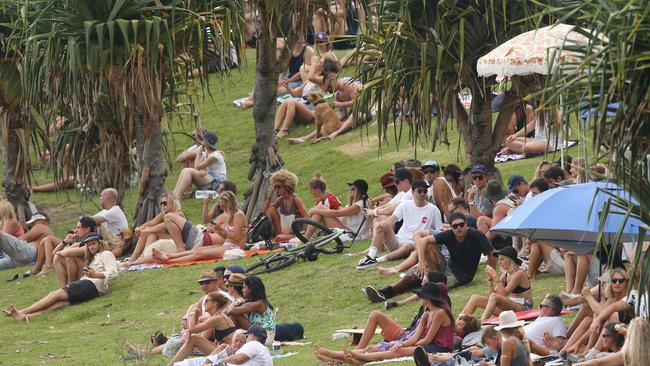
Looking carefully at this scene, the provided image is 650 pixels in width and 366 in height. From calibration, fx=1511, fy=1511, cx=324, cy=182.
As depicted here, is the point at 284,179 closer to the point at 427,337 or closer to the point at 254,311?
the point at 254,311

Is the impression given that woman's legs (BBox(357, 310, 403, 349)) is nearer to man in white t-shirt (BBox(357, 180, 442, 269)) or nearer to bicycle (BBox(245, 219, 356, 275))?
man in white t-shirt (BBox(357, 180, 442, 269))

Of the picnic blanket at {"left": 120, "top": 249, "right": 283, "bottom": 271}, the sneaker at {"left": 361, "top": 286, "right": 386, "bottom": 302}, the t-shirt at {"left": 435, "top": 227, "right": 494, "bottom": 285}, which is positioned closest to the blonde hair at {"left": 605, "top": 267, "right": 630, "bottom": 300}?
the t-shirt at {"left": 435, "top": 227, "right": 494, "bottom": 285}

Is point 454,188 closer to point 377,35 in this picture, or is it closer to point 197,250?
point 377,35

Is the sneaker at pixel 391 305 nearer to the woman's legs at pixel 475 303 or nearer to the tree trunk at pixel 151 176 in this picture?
the woman's legs at pixel 475 303

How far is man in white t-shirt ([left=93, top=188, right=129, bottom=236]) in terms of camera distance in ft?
78.0

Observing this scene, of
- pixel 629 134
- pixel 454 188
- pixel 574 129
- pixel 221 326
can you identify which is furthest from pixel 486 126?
pixel 629 134

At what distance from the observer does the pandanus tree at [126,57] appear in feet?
72.4

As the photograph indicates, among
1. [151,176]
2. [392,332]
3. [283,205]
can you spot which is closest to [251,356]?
[392,332]

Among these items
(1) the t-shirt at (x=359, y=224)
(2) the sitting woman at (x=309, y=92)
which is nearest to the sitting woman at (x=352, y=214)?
(1) the t-shirt at (x=359, y=224)

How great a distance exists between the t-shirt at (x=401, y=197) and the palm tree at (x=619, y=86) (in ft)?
27.8

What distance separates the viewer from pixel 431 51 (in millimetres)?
19688

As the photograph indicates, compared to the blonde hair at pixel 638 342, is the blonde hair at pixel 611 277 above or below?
below

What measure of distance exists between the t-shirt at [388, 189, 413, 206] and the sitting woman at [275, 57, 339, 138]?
10.0m

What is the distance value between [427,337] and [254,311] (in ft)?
8.30
